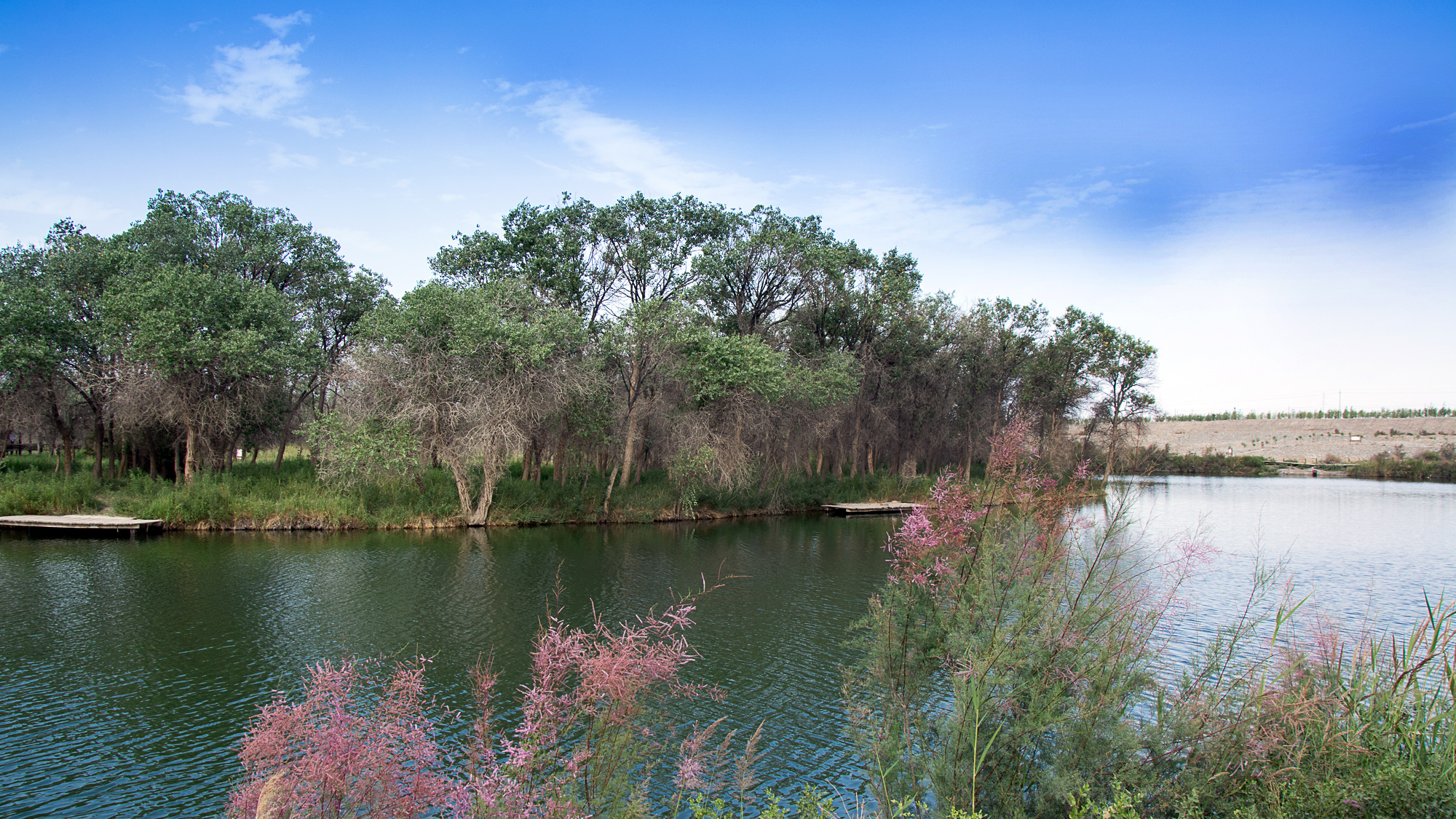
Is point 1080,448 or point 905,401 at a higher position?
point 905,401

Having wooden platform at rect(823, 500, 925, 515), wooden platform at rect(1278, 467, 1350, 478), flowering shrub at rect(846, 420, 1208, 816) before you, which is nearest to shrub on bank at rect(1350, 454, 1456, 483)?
wooden platform at rect(1278, 467, 1350, 478)

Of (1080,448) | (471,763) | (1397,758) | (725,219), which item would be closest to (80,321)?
(725,219)

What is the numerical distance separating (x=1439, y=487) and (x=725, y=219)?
58.3m

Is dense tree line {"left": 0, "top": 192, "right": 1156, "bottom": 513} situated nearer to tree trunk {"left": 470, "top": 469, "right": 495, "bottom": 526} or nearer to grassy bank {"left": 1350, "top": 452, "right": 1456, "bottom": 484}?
tree trunk {"left": 470, "top": 469, "right": 495, "bottom": 526}

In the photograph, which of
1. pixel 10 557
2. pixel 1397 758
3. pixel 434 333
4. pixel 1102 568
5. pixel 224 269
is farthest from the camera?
pixel 224 269

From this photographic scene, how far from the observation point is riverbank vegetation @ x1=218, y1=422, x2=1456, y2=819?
15.6 feet

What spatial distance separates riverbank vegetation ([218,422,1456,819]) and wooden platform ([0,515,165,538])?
24.6 metres

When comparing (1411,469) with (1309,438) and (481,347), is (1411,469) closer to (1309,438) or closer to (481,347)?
(1309,438)

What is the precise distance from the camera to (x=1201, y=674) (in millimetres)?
6797

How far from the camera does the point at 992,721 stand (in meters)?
6.10

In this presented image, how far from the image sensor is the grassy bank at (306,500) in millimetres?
26984

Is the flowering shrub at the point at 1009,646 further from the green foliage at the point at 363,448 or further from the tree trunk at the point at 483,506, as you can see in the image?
the tree trunk at the point at 483,506

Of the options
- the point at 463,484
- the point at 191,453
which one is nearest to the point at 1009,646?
the point at 463,484

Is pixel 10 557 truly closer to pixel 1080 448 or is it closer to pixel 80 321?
pixel 80 321
